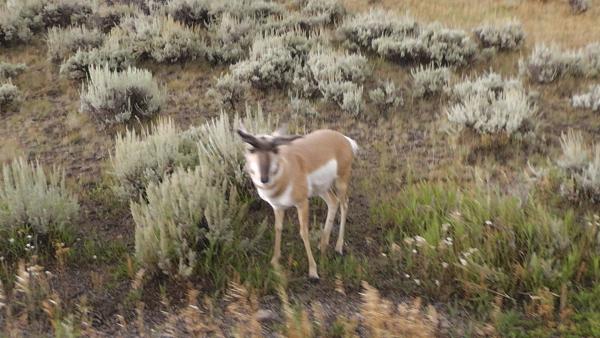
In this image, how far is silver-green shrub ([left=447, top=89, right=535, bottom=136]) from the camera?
A: 22.7 ft

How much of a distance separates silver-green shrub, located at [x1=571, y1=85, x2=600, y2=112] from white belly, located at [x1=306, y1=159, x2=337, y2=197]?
14.4 feet

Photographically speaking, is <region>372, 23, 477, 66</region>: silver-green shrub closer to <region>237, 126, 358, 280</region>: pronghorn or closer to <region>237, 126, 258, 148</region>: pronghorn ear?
<region>237, 126, 358, 280</region>: pronghorn

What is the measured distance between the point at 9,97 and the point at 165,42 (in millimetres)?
2564

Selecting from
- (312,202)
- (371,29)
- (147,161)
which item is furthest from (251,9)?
(312,202)

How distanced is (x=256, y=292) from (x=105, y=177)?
9.10ft

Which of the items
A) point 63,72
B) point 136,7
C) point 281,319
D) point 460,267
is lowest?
point 281,319

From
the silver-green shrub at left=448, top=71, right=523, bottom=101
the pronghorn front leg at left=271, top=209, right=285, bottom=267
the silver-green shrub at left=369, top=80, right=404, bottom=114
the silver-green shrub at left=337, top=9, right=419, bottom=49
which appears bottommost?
the pronghorn front leg at left=271, top=209, right=285, bottom=267

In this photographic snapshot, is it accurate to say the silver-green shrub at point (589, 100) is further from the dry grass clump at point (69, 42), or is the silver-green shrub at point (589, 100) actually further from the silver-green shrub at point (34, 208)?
the dry grass clump at point (69, 42)

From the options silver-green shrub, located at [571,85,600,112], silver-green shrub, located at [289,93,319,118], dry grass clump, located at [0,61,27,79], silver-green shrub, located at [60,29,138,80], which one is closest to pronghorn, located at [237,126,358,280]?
silver-green shrub, located at [289,93,319,118]

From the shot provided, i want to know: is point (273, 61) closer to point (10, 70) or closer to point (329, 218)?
point (329, 218)

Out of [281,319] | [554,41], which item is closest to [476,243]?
[281,319]

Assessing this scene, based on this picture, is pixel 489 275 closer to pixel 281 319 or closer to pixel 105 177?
pixel 281 319

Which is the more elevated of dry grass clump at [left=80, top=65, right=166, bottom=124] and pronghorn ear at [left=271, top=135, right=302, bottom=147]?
pronghorn ear at [left=271, top=135, right=302, bottom=147]

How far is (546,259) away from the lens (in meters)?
4.52
